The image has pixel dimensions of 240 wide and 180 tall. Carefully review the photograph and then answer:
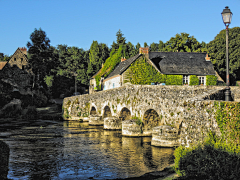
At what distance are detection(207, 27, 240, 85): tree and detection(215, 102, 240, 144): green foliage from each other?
154 ft

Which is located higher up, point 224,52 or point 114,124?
point 224,52

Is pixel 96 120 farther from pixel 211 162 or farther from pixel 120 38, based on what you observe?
pixel 120 38

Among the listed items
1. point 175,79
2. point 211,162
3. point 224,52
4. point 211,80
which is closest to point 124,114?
point 175,79

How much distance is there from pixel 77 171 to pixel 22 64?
5066 cm

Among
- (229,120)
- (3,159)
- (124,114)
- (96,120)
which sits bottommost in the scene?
(3,159)

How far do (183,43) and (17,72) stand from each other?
122 ft

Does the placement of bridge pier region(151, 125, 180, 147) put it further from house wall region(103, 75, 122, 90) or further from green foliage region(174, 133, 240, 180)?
house wall region(103, 75, 122, 90)

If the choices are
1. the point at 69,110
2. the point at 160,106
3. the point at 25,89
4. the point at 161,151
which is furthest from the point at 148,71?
the point at 25,89

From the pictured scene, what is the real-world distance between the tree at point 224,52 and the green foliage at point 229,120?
4680 centimetres

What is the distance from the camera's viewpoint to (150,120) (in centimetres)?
2198

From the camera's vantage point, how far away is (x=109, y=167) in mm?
13000

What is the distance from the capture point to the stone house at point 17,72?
55466 millimetres

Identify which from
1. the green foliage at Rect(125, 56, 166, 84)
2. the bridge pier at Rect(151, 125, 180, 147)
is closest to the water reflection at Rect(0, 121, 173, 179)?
the bridge pier at Rect(151, 125, 180, 147)

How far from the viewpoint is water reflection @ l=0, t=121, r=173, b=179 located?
12.0 m
